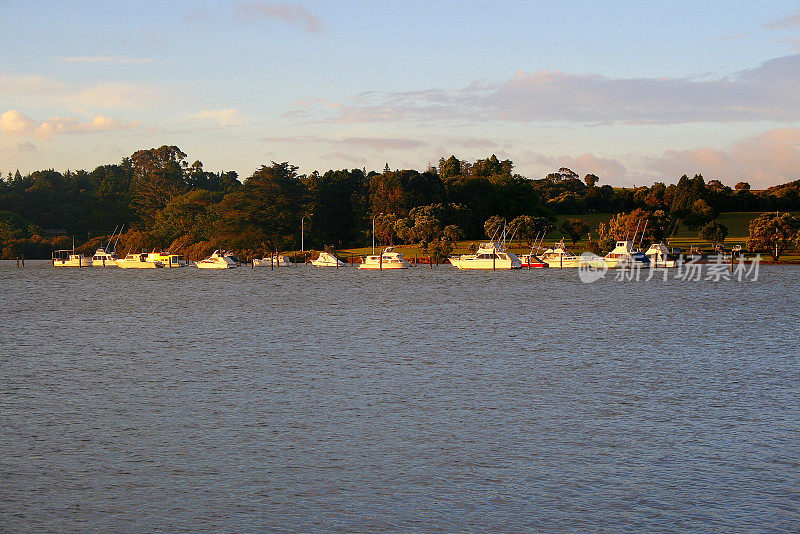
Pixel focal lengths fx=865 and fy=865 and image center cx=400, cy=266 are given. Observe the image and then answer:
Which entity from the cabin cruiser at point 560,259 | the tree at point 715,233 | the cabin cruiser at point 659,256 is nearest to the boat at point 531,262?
the cabin cruiser at point 560,259

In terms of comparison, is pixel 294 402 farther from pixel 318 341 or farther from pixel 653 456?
pixel 318 341

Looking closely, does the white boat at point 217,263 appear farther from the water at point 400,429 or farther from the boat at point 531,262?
the water at point 400,429

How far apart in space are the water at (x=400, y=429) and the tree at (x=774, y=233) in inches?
4663

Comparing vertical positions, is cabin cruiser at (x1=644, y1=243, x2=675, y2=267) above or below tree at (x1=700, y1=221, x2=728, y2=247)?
below

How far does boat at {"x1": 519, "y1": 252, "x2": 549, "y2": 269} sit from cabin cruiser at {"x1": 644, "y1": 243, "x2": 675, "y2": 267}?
20.7m

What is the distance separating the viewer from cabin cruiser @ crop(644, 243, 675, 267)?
551 ft

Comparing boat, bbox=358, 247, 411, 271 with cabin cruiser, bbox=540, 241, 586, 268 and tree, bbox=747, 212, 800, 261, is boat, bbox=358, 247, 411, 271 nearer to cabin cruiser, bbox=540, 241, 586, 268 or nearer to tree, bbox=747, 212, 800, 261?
cabin cruiser, bbox=540, 241, 586, 268

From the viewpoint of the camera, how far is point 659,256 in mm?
168375

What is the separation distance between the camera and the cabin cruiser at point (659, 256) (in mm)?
167875

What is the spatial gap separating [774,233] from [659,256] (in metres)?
22.3

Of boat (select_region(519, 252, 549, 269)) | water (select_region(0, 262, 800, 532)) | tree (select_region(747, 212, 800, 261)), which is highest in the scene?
tree (select_region(747, 212, 800, 261))

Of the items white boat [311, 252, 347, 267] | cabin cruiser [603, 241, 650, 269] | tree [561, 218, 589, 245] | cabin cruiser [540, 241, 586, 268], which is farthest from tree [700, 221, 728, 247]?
white boat [311, 252, 347, 267]

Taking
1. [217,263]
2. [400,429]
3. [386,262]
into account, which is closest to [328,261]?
[386,262]

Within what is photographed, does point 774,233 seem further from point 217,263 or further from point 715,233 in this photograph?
point 217,263
